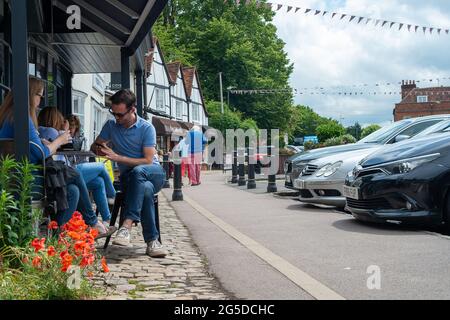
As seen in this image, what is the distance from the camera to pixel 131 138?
545 cm

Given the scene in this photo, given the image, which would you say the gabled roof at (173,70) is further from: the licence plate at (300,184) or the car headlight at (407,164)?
the car headlight at (407,164)

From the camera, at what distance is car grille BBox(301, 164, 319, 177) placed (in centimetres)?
936

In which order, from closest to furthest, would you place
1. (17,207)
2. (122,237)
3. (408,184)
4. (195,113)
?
(17,207)
(122,237)
(408,184)
(195,113)

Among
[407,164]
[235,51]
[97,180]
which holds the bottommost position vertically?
[97,180]

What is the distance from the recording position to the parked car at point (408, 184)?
6250 mm

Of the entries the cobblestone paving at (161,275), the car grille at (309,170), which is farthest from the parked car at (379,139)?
the cobblestone paving at (161,275)

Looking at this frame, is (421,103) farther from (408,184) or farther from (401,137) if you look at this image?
(408,184)

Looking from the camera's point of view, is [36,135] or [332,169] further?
[332,169]

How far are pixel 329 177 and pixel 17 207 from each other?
558cm

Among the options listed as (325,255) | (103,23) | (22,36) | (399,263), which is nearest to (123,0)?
(103,23)

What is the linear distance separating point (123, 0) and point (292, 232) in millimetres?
3559

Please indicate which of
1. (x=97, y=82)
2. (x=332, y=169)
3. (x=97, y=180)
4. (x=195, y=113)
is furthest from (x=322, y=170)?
(x=195, y=113)

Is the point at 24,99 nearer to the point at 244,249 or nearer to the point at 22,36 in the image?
the point at 22,36

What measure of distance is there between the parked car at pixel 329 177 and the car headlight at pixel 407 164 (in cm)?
204
